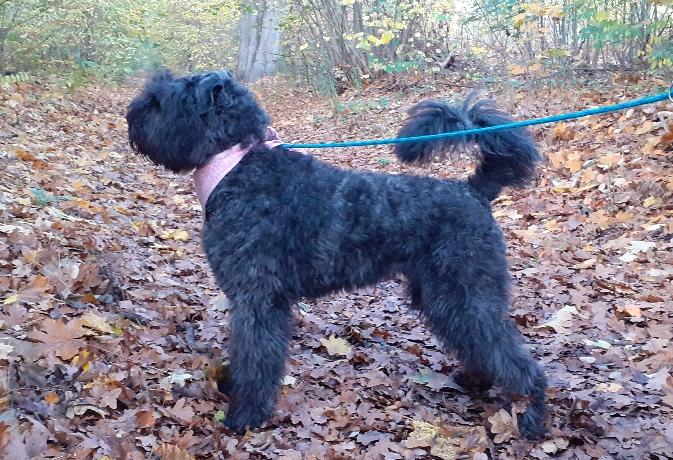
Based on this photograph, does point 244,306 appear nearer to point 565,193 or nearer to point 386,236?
point 386,236

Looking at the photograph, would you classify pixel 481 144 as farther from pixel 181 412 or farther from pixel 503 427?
pixel 181 412

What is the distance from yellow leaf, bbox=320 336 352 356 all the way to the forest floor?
2 centimetres

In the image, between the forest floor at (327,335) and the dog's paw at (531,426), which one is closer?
the forest floor at (327,335)

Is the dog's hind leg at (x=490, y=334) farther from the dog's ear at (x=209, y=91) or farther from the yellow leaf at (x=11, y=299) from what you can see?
the yellow leaf at (x=11, y=299)

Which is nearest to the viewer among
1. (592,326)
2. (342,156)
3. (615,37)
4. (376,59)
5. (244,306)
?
(244,306)

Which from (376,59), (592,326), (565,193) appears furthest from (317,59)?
(592,326)

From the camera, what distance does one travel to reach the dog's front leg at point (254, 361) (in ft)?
12.2

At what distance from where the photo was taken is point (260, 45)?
23906 mm

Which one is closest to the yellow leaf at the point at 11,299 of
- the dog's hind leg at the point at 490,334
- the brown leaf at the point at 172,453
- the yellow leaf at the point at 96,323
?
the yellow leaf at the point at 96,323

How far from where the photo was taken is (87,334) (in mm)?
3889

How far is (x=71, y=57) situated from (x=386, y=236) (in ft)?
48.8

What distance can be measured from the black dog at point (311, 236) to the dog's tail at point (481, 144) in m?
0.01

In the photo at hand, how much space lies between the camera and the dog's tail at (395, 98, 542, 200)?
13.1 ft

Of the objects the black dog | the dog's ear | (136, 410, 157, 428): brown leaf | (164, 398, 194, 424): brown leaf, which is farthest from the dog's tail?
(136, 410, 157, 428): brown leaf
